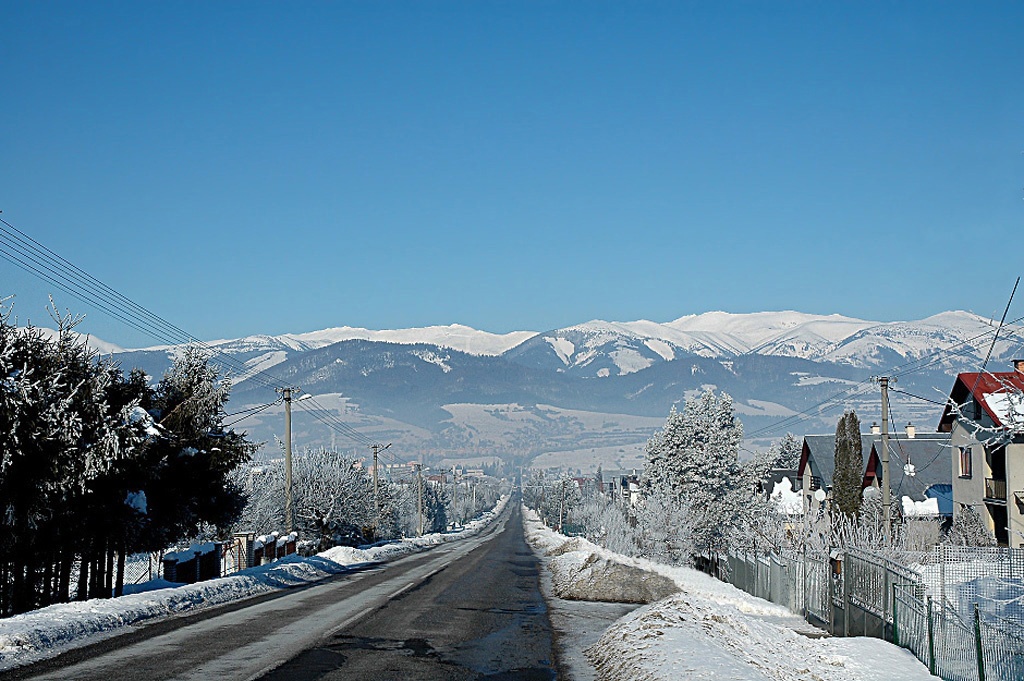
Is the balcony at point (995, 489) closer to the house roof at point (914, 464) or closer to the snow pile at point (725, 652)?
the house roof at point (914, 464)

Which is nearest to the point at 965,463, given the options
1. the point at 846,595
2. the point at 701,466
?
the point at 846,595

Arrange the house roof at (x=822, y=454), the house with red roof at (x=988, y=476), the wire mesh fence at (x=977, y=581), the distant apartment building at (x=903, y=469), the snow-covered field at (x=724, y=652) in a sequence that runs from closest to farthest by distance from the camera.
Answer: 1. the snow-covered field at (x=724, y=652)
2. the wire mesh fence at (x=977, y=581)
3. the house with red roof at (x=988, y=476)
4. the distant apartment building at (x=903, y=469)
5. the house roof at (x=822, y=454)

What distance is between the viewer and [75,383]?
21.3 metres

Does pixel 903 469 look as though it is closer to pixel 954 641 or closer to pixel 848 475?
pixel 848 475

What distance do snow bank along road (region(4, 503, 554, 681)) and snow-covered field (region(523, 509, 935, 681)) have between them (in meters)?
1.26

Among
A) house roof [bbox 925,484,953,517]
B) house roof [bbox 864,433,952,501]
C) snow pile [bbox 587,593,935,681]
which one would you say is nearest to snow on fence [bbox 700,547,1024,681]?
snow pile [bbox 587,593,935,681]

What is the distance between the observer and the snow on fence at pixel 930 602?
A: 14125 mm

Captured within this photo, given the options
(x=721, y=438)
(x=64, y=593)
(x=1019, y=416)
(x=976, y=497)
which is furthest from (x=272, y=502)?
(x=1019, y=416)

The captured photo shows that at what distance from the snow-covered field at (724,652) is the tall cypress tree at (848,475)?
3929cm

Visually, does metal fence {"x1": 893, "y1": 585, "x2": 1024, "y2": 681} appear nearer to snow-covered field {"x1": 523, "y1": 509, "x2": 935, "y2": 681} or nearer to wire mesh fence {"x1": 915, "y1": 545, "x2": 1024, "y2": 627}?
snow-covered field {"x1": 523, "y1": 509, "x2": 935, "y2": 681}

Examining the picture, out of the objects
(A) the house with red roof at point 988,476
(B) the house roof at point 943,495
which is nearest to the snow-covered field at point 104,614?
(A) the house with red roof at point 988,476

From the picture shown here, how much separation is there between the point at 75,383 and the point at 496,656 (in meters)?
11.0

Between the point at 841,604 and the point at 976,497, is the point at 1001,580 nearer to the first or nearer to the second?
the point at 841,604

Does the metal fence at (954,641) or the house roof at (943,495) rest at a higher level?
the metal fence at (954,641)
